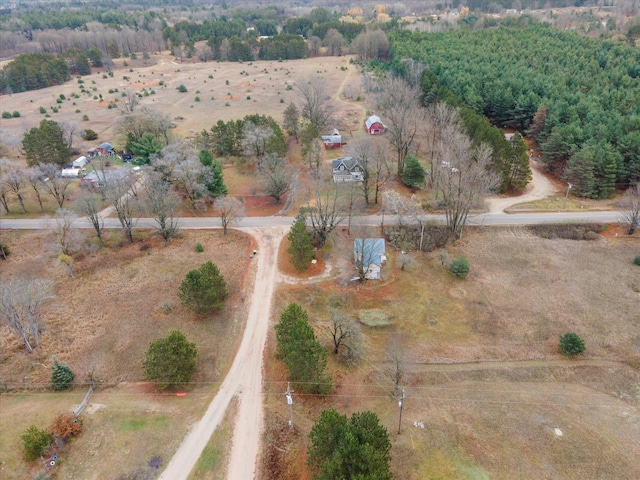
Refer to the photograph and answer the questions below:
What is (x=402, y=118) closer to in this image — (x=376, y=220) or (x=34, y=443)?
(x=376, y=220)

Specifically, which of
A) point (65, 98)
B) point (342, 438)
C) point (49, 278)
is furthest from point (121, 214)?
point (65, 98)

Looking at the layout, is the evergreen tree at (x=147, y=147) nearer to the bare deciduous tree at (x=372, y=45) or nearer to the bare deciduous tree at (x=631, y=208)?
the bare deciduous tree at (x=631, y=208)

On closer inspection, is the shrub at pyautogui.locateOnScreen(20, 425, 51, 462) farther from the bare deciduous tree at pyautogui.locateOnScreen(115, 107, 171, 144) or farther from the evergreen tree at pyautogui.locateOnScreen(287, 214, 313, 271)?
the bare deciduous tree at pyautogui.locateOnScreen(115, 107, 171, 144)

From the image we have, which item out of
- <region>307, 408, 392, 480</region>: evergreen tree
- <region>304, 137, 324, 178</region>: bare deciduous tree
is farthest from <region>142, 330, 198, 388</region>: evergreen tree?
<region>304, 137, 324, 178</region>: bare deciduous tree

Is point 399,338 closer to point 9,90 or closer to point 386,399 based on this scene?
point 386,399

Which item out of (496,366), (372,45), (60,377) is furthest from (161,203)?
(372,45)

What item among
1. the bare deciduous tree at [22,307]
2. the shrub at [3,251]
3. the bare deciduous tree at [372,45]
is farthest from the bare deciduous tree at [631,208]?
the bare deciduous tree at [372,45]
